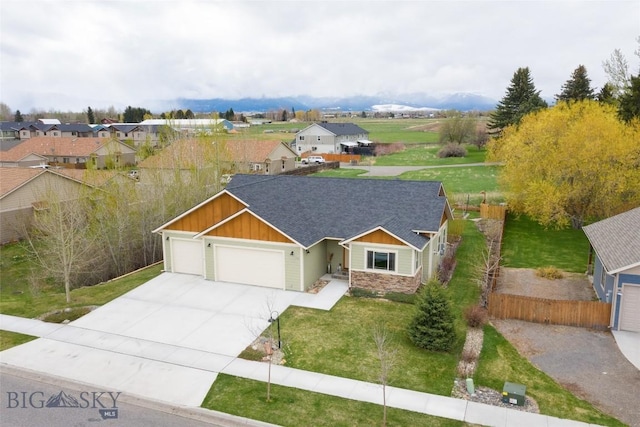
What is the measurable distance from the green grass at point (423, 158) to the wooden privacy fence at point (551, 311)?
52959mm

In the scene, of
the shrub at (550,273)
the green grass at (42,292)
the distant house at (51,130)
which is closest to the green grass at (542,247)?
the shrub at (550,273)

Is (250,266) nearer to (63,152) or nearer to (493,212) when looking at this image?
(493,212)

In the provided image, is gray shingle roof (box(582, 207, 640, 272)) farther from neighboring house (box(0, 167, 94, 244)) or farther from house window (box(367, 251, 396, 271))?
neighboring house (box(0, 167, 94, 244))

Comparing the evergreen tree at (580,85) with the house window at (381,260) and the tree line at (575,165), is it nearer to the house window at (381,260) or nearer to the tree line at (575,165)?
the tree line at (575,165)

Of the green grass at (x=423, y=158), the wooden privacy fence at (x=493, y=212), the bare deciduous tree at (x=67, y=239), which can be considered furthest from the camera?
the green grass at (x=423, y=158)

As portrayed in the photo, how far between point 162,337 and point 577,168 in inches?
1053

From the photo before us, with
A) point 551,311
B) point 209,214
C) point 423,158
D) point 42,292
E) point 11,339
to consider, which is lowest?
point 42,292

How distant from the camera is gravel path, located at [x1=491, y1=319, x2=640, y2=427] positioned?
13703mm

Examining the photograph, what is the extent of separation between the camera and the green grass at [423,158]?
72.0 m

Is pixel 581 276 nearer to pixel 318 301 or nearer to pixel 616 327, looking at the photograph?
pixel 616 327

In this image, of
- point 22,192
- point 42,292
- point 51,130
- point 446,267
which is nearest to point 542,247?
point 446,267

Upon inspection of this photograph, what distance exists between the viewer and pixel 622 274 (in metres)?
17.7

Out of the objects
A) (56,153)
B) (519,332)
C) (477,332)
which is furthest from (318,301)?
(56,153)

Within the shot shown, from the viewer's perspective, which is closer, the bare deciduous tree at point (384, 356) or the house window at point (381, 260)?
the bare deciduous tree at point (384, 356)
